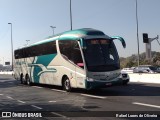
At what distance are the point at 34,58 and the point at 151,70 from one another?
27.0 metres

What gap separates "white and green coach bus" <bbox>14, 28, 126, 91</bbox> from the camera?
58.2 feet

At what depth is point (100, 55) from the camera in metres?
18.0

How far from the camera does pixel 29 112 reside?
1229cm

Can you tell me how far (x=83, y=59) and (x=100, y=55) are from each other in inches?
37.4

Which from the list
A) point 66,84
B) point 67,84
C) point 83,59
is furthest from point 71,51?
point 66,84

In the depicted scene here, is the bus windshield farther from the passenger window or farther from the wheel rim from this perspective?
the wheel rim

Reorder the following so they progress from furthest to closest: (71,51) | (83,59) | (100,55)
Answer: (71,51) → (100,55) → (83,59)

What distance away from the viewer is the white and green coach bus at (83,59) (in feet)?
58.2

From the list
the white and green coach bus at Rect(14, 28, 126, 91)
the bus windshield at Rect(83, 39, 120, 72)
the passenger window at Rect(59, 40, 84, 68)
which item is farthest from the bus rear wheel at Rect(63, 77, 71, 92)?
the bus windshield at Rect(83, 39, 120, 72)

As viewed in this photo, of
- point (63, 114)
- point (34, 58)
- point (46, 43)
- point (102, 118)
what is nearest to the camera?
point (102, 118)

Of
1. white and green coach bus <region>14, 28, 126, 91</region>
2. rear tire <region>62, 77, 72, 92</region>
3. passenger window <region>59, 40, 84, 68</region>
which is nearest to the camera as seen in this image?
white and green coach bus <region>14, 28, 126, 91</region>

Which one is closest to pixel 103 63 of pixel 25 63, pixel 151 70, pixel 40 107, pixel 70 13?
pixel 40 107

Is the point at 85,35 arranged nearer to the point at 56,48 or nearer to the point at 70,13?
the point at 56,48

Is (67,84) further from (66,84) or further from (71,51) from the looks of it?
(71,51)
